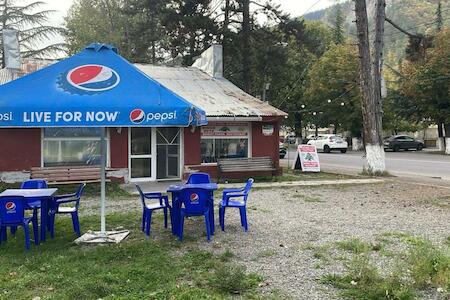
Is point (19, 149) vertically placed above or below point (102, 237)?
above

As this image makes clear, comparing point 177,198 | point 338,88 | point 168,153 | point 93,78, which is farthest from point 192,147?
point 338,88

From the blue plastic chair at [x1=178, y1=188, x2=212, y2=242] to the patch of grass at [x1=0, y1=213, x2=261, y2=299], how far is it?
33 cm

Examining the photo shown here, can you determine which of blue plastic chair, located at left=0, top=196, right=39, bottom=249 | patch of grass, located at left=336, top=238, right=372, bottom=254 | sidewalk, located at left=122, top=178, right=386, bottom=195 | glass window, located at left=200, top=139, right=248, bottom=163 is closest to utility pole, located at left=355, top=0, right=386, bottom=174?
sidewalk, located at left=122, top=178, right=386, bottom=195

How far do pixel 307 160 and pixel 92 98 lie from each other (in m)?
14.0

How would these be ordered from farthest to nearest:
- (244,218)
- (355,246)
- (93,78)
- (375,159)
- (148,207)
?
(375,159)
(244,218)
(148,207)
(355,246)
(93,78)

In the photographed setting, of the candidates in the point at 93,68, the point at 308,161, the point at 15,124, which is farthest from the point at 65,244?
the point at 308,161

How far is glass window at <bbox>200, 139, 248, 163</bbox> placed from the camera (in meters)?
16.3

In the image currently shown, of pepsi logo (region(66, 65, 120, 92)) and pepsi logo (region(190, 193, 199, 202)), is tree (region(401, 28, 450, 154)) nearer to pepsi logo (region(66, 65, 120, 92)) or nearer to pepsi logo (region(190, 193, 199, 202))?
pepsi logo (region(190, 193, 199, 202))

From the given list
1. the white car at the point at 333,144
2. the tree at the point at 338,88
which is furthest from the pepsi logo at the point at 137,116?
the tree at the point at 338,88

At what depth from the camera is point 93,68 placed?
6.36 meters

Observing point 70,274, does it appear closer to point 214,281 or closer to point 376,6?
point 214,281

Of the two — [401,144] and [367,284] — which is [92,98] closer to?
[367,284]

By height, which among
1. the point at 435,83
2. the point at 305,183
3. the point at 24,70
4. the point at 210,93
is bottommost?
the point at 305,183

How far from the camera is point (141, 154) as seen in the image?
15.2 metres
